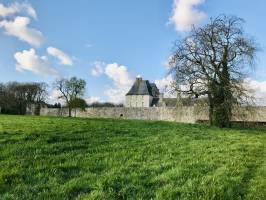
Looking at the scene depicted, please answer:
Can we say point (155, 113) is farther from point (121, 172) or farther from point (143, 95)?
point (121, 172)

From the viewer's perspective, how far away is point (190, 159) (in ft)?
35.8

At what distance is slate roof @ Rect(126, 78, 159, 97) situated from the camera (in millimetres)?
98125

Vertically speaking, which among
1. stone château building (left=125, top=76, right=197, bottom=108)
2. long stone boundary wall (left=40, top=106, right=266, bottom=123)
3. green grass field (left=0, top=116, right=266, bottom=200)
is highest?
stone château building (left=125, top=76, right=197, bottom=108)

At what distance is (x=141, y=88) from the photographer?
324 feet

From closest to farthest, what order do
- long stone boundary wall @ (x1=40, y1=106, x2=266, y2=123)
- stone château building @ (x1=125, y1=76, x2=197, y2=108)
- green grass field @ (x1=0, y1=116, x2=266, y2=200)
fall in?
green grass field @ (x1=0, y1=116, x2=266, y2=200)
long stone boundary wall @ (x1=40, y1=106, x2=266, y2=123)
stone château building @ (x1=125, y1=76, x2=197, y2=108)

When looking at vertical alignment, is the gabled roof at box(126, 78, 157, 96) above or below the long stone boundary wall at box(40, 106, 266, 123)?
Answer: above

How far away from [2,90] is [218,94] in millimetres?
82257

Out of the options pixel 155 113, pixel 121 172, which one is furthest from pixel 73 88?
pixel 121 172

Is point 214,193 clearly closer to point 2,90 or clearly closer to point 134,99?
point 134,99

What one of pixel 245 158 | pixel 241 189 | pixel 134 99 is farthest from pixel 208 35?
pixel 134 99

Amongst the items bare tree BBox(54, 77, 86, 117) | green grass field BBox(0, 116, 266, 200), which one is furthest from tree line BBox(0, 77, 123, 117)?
green grass field BBox(0, 116, 266, 200)

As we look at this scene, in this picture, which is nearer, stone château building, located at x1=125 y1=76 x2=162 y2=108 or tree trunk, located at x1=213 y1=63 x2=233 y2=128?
tree trunk, located at x1=213 y1=63 x2=233 y2=128

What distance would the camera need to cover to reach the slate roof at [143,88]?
98125mm

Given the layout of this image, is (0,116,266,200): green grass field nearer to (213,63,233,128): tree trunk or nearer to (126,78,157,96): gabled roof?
(213,63,233,128): tree trunk
